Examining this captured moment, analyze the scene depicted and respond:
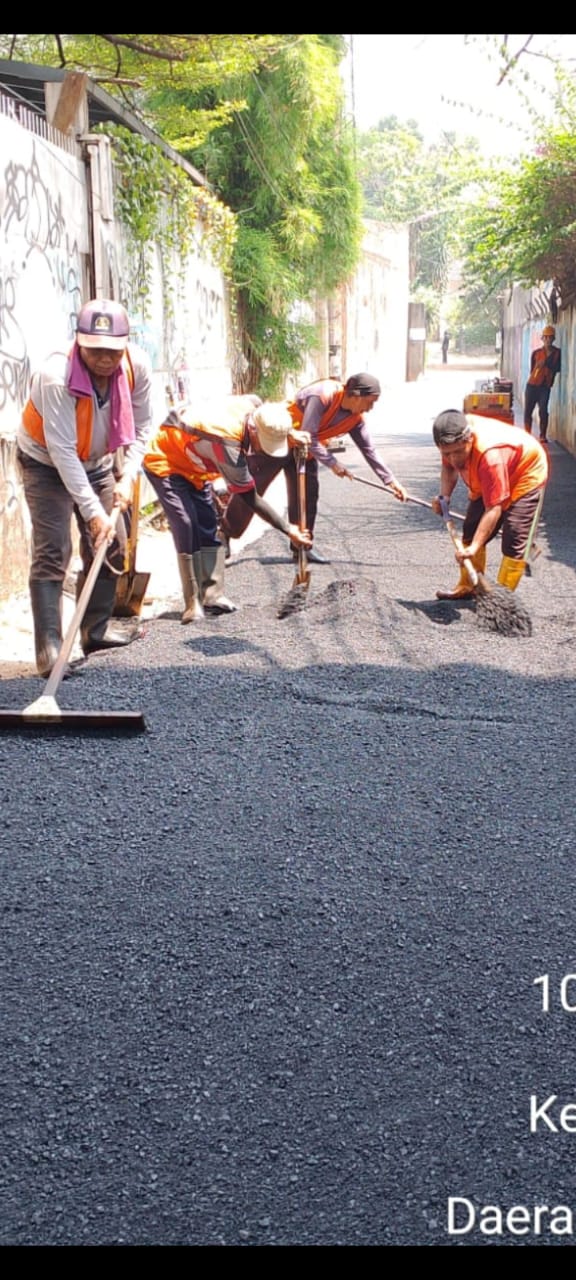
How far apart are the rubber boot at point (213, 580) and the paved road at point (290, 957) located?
1.34 meters

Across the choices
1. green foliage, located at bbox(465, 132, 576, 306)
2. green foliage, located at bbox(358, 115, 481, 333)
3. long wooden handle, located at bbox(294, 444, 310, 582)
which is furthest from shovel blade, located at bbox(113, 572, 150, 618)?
green foliage, located at bbox(358, 115, 481, 333)

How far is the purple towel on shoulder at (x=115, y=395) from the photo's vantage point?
4.29m

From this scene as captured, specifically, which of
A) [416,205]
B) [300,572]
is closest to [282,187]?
[300,572]

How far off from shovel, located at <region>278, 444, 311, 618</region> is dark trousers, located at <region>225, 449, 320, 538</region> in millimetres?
83

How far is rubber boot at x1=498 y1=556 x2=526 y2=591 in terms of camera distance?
607 cm

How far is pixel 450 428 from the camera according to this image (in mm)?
5430

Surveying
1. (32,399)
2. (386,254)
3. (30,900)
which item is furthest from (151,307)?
(386,254)

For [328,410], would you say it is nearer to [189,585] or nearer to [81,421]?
[189,585]

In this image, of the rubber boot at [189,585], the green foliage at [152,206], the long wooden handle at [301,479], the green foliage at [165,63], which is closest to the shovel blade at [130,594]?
the rubber boot at [189,585]

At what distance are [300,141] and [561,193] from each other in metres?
5.27

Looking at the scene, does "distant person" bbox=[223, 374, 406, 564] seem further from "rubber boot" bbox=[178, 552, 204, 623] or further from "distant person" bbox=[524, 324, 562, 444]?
"distant person" bbox=[524, 324, 562, 444]

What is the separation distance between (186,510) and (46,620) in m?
1.37
